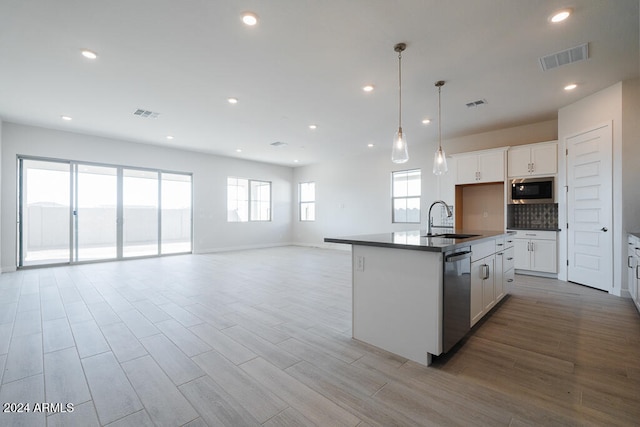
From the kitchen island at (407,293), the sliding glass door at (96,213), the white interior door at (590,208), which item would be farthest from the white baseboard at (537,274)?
the sliding glass door at (96,213)

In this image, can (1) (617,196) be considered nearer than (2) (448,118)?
Yes

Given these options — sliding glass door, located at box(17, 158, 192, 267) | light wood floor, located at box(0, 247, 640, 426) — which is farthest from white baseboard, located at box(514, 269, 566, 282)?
sliding glass door, located at box(17, 158, 192, 267)

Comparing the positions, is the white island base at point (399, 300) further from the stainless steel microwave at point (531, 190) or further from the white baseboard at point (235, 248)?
the white baseboard at point (235, 248)

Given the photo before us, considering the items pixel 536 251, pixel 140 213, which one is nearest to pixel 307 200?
pixel 140 213

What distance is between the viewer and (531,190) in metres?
5.09

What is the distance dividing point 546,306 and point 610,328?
26.7 inches

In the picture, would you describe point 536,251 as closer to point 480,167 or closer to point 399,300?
point 480,167

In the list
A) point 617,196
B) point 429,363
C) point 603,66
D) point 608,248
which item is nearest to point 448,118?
point 603,66

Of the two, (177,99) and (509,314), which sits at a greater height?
(177,99)

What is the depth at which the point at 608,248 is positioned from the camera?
3.97m

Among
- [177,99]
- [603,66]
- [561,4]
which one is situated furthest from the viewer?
[177,99]

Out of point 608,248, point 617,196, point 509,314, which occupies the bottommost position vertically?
point 509,314

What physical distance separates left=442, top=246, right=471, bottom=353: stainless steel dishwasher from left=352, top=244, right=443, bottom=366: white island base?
0.26 ft

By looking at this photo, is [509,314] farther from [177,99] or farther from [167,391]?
[177,99]
